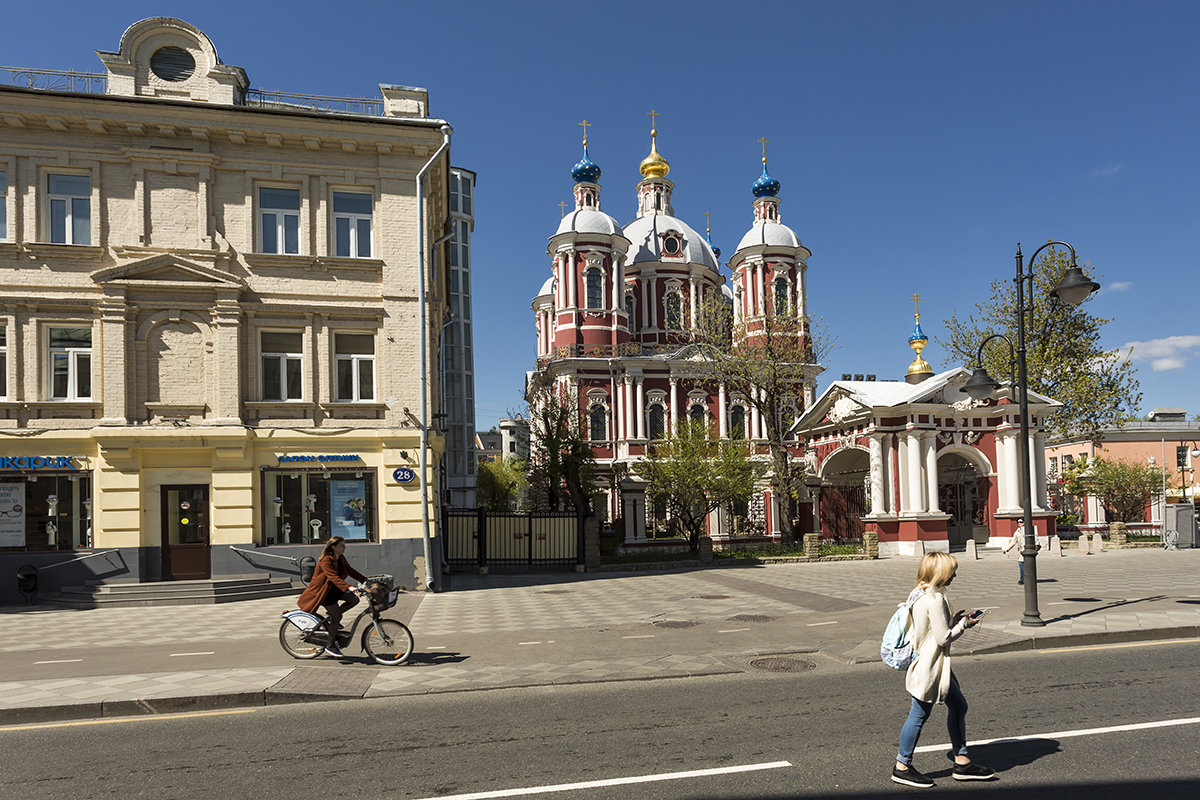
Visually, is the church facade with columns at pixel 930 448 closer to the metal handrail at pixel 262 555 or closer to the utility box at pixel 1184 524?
the utility box at pixel 1184 524

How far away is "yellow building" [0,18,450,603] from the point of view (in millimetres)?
18656

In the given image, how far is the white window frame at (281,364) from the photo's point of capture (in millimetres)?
19797

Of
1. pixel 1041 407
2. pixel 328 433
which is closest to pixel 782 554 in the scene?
pixel 1041 407

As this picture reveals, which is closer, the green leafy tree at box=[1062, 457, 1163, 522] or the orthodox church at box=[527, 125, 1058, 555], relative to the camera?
the orthodox church at box=[527, 125, 1058, 555]

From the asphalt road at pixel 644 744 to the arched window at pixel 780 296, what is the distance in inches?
1540

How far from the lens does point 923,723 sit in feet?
19.5

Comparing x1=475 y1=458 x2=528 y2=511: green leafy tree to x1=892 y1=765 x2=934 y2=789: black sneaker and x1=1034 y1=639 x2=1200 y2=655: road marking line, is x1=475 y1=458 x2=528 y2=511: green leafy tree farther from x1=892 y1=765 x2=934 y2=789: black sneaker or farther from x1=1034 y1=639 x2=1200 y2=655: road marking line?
x1=892 y1=765 x2=934 y2=789: black sneaker

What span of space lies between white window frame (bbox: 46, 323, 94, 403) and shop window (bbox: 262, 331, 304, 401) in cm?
376

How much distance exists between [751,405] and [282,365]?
2290 centimetres

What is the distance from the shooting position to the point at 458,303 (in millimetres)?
65875

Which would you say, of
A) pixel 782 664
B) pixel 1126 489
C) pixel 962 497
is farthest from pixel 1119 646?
pixel 1126 489

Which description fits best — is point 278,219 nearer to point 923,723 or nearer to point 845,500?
point 923,723

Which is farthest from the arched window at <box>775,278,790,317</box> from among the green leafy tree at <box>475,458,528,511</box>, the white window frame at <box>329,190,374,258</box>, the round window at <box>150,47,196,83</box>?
the round window at <box>150,47,196,83</box>

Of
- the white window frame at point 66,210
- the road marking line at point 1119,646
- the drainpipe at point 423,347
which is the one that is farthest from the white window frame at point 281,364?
the road marking line at point 1119,646
